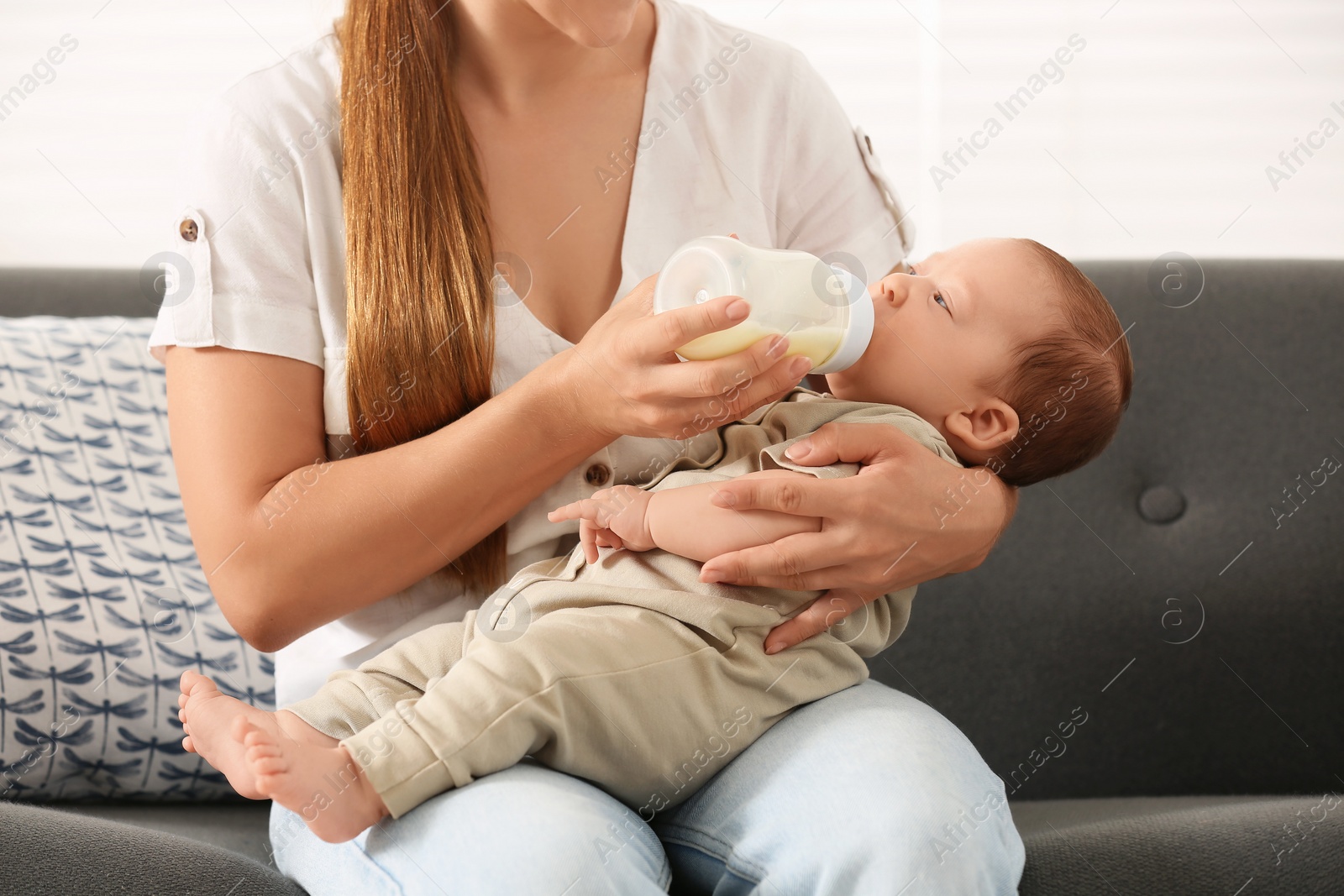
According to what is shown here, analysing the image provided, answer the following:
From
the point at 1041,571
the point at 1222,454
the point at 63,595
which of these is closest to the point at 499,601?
the point at 63,595

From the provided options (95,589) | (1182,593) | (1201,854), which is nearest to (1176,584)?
(1182,593)

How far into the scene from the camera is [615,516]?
2.69 ft

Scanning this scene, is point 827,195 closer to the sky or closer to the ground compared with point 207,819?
closer to the sky

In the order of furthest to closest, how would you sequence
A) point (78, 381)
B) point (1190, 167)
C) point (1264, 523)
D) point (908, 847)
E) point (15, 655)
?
1. point (1190, 167)
2. point (1264, 523)
3. point (78, 381)
4. point (15, 655)
5. point (908, 847)

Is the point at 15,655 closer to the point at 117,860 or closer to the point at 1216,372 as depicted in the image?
the point at 117,860

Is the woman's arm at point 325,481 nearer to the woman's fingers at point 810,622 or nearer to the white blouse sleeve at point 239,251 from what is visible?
the white blouse sleeve at point 239,251

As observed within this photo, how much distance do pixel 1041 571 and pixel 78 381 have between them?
4.02 ft

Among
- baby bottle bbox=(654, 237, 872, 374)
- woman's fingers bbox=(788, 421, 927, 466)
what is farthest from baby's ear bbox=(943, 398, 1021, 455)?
baby bottle bbox=(654, 237, 872, 374)

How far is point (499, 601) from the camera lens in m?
0.86

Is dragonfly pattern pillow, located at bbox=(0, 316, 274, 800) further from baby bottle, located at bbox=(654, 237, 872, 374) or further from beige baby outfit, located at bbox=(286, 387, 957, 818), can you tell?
baby bottle, located at bbox=(654, 237, 872, 374)

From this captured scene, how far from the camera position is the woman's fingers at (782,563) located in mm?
780

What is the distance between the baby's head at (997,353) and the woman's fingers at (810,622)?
0.22 m

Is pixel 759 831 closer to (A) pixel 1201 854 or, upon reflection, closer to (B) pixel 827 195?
(A) pixel 1201 854

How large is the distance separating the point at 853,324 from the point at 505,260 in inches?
14.1
